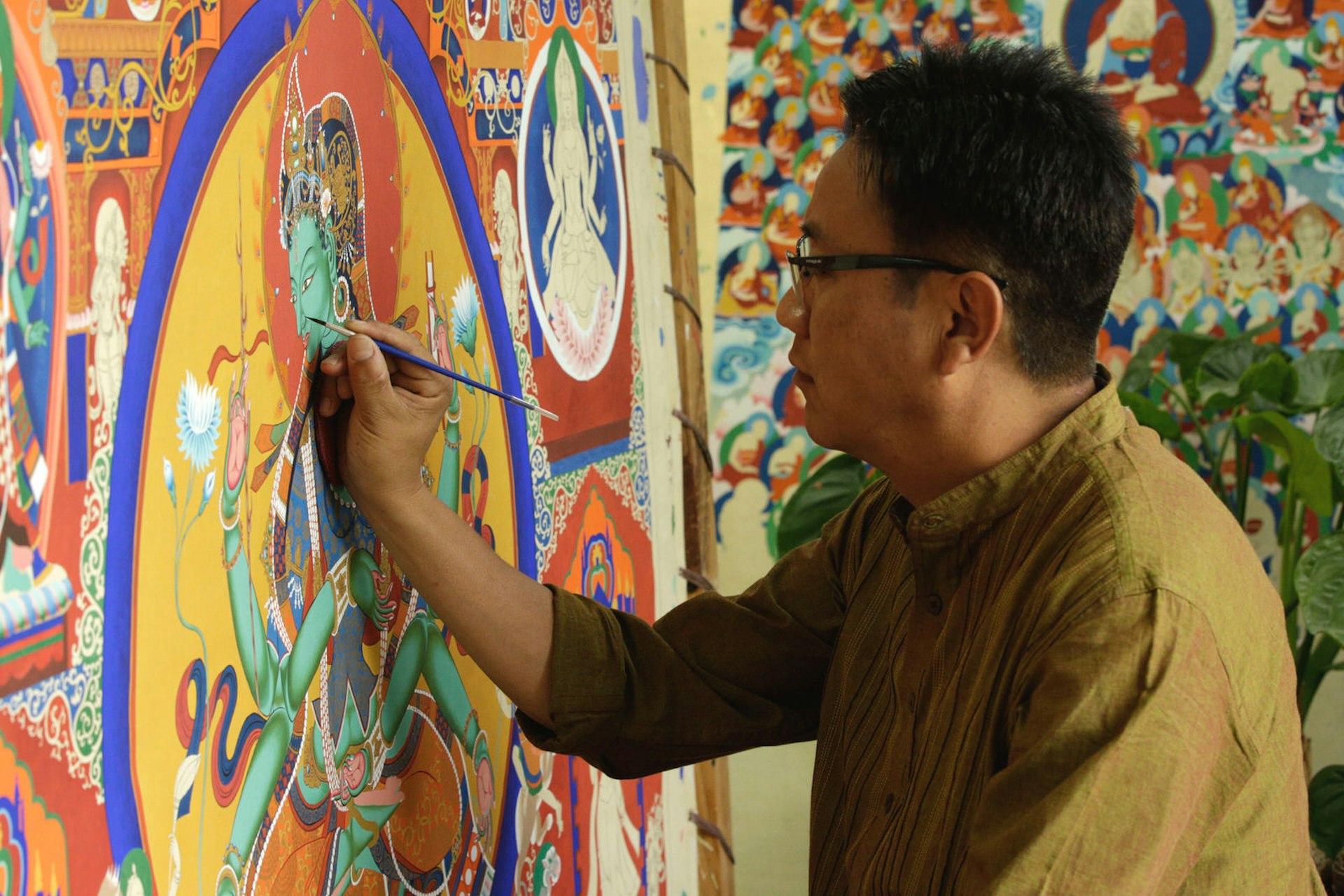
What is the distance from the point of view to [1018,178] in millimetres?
1052

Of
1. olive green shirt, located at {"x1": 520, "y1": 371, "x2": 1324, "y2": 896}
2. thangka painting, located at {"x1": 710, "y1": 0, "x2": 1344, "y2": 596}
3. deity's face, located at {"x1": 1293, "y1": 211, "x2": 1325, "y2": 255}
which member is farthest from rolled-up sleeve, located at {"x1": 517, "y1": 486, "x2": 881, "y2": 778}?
deity's face, located at {"x1": 1293, "y1": 211, "x2": 1325, "y2": 255}

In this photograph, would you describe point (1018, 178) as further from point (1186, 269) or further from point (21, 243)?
point (1186, 269)

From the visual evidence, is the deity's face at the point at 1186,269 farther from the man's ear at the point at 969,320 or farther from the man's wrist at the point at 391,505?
the man's wrist at the point at 391,505

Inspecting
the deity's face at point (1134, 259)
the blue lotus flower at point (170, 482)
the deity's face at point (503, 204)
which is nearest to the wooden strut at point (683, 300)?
the deity's face at point (503, 204)

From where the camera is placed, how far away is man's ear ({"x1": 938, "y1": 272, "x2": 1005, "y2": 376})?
1075 mm

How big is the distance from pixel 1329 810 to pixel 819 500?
4.48ft

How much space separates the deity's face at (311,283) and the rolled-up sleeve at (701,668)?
405 millimetres

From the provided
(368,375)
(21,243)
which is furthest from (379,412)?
(21,243)

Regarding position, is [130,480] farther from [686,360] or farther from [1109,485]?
[686,360]

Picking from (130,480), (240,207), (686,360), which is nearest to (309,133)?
(240,207)

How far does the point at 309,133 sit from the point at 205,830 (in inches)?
20.3

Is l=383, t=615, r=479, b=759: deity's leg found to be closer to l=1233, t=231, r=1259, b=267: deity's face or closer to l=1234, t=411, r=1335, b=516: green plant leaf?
l=1234, t=411, r=1335, b=516: green plant leaf

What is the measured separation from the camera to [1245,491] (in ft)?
9.69

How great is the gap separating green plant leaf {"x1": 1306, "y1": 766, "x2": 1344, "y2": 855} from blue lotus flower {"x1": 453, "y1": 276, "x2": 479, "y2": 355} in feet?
8.10
